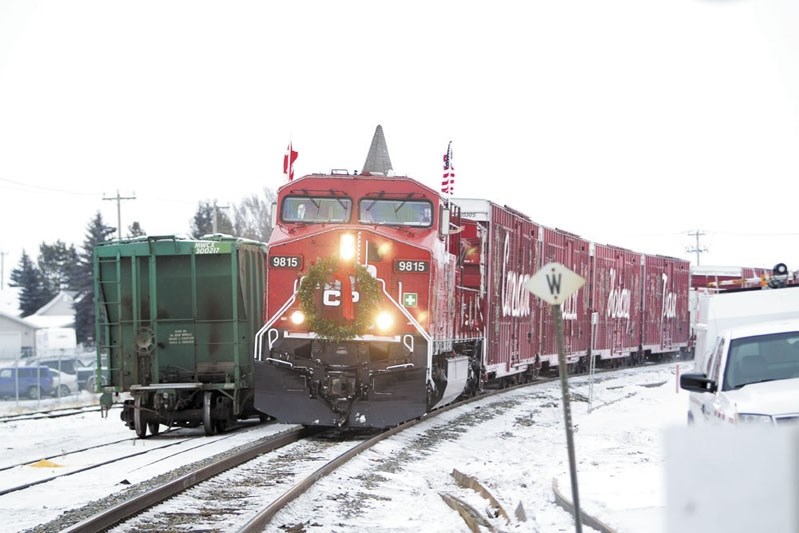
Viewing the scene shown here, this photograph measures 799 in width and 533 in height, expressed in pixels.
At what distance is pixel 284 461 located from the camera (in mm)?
13805

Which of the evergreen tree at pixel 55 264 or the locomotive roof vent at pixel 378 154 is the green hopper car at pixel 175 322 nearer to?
the locomotive roof vent at pixel 378 154

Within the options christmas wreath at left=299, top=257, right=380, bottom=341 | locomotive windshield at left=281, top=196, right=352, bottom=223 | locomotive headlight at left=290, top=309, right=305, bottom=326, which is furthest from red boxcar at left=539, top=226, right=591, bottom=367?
locomotive headlight at left=290, top=309, right=305, bottom=326

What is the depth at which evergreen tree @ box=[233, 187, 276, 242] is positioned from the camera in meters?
86.8

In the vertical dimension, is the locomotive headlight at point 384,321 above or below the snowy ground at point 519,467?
above

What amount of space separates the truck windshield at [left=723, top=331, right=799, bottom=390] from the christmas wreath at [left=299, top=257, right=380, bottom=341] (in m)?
6.73

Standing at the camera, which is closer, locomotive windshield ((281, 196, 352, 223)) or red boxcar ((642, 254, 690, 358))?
locomotive windshield ((281, 196, 352, 223))

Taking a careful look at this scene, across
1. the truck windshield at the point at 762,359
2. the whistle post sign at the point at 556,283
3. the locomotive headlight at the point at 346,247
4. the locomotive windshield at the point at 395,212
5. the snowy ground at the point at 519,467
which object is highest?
the locomotive windshield at the point at 395,212

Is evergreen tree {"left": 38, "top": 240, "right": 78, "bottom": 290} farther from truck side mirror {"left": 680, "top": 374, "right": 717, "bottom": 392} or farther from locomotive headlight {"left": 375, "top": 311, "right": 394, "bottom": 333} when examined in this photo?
truck side mirror {"left": 680, "top": 374, "right": 717, "bottom": 392}

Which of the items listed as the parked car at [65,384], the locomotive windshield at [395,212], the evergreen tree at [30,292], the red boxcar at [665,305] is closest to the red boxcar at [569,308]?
the red boxcar at [665,305]

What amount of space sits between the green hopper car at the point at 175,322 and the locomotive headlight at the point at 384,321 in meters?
3.05

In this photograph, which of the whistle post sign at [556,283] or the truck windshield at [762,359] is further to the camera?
the truck windshield at [762,359]

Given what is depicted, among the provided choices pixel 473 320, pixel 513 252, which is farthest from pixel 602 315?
pixel 473 320

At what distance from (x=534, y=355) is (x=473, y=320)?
8.31 metres

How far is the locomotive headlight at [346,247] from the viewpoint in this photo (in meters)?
15.8
